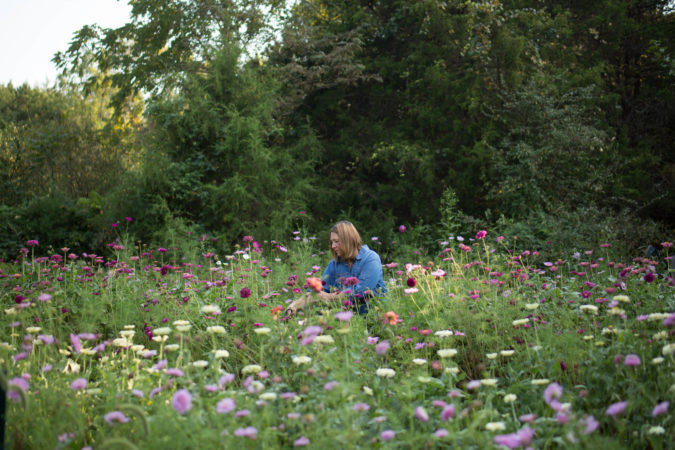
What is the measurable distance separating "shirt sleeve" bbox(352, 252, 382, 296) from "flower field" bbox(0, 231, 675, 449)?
18 cm

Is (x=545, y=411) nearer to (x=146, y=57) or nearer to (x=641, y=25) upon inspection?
(x=641, y=25)

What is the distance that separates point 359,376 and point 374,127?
8.12 meters

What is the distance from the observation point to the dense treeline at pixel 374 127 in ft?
27.0

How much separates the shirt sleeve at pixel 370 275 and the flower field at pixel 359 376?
0.59ft

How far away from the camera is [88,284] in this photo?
468cm

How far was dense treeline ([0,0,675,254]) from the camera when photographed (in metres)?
8.23

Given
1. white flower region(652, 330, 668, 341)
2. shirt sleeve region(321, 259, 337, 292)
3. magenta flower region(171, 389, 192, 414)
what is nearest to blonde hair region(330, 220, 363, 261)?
shirt sleeve region(321, 259, 337, 292)

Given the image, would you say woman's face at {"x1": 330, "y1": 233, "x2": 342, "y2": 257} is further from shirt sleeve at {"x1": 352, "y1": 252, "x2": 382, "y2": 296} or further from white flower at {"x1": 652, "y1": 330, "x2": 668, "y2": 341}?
white flower at {"x1": 652, "y1": 330, "x2": 668, "y2": 341}

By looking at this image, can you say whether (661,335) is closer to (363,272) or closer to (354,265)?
(363,272)

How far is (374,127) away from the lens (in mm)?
10352

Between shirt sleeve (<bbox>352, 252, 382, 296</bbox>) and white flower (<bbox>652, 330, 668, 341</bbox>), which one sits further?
shirt sleeve (<bbox>352, 252, 382, 296</bbox>)

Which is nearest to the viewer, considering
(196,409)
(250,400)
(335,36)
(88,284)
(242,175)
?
(196,409)

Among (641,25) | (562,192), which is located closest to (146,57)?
(562,192)

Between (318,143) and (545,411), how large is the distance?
321 inches
